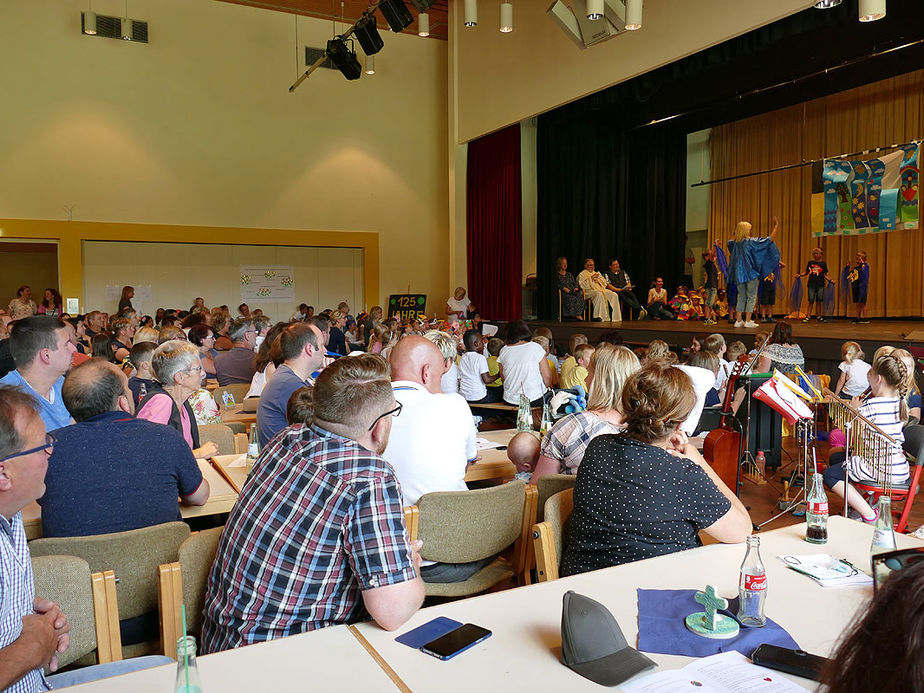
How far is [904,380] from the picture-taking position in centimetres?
415

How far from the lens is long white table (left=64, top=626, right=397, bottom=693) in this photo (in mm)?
1401

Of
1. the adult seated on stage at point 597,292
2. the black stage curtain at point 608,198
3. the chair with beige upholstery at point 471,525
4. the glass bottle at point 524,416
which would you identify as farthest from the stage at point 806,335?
the chair with beige upholstery at point 471,525

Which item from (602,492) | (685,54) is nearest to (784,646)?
(602,492)

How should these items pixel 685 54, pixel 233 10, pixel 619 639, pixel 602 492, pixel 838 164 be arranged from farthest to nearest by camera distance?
pixel 233 10
pixel 838 164
pixel 685 54
pixel 602 492
pixel 619 639

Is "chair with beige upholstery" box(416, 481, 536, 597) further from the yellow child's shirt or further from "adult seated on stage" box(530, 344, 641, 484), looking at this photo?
the yellow child's shirt

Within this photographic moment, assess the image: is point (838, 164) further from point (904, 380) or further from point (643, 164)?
point (904, 380)

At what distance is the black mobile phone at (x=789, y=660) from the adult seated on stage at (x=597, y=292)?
465 inches

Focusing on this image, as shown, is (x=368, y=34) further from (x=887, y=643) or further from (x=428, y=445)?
(x=887, y=643)

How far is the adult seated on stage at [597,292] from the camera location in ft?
43.1

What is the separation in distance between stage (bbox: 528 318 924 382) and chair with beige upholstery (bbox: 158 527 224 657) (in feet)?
17.5

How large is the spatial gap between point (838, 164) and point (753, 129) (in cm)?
434

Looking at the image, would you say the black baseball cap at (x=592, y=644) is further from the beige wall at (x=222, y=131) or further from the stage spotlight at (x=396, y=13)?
the beige wall at (x=222, y=131)

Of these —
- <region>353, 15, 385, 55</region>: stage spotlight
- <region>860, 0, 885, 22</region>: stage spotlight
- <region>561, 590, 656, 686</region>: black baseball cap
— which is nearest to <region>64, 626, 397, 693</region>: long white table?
<region>561, 590, 656, 686</region>: black baseball cap

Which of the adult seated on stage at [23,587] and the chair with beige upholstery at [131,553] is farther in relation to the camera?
the chair with beige upholstery at [131,553]
